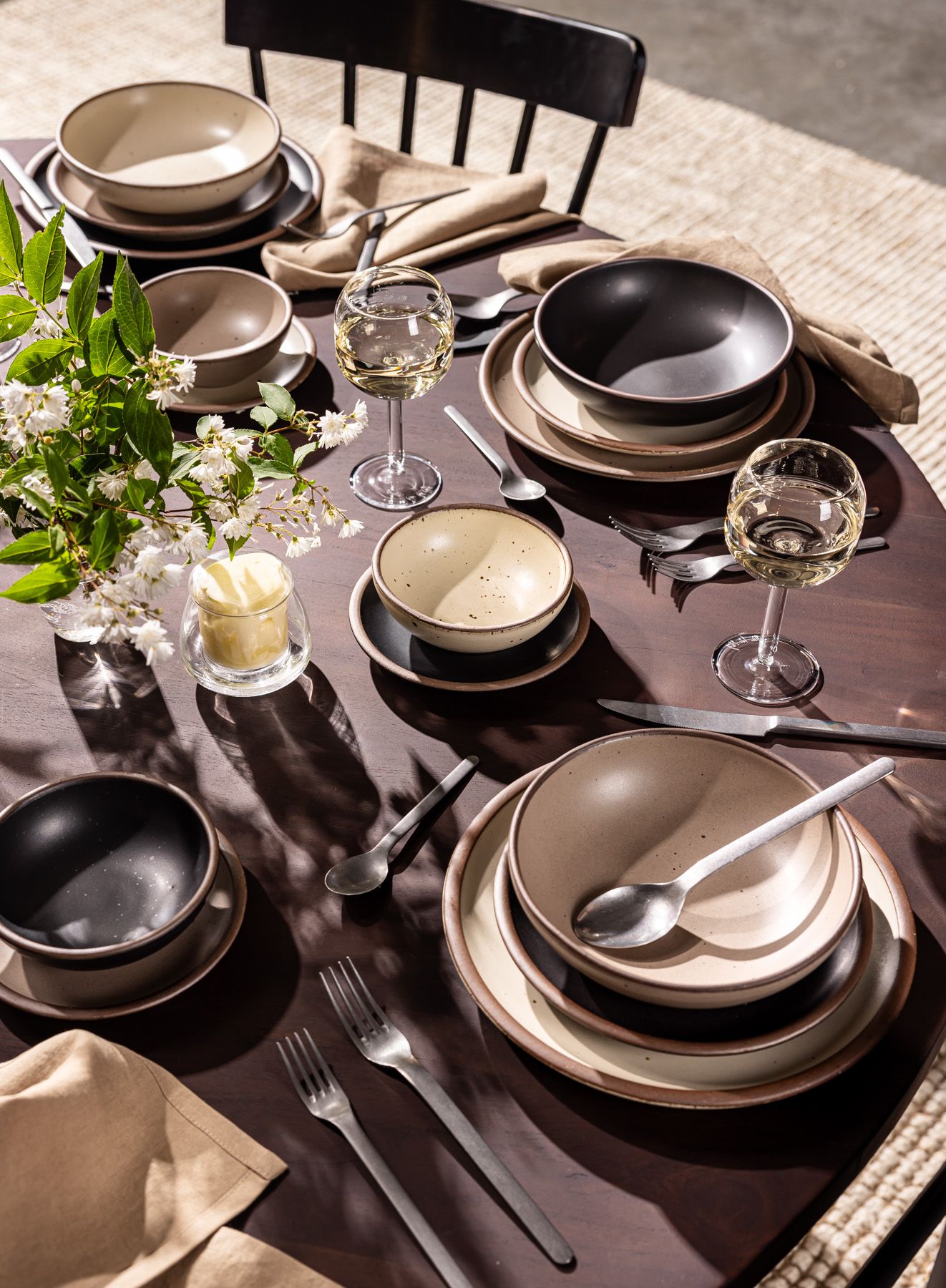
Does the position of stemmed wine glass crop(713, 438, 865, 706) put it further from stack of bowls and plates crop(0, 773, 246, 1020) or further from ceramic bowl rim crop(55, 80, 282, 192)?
ceramic bowl rim crop(55, 80, 282, 192)

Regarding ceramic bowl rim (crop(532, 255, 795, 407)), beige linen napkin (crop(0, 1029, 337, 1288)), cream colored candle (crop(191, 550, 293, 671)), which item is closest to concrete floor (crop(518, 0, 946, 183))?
ceramic bowl rim (crop(532, 255, 795, 407))

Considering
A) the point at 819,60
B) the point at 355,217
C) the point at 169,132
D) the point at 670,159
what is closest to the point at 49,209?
the point at 169,132

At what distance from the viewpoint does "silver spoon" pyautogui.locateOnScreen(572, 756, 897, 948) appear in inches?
33.3

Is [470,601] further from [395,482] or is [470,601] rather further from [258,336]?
[258,336]

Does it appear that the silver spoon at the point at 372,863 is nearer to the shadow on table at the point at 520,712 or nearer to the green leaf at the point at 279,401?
the shadow on table at the point at 520,712

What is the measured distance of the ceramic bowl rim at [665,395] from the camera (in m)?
1.23

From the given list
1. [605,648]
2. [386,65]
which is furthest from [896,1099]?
[386,65]

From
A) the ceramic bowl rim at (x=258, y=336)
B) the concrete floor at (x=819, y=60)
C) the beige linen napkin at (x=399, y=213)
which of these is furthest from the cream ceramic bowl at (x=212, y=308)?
the concrete floor at (x=819, y=60)

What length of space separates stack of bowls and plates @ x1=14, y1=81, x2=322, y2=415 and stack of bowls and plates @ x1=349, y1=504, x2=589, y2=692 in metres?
0.31

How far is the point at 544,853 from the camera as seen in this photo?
88 cm

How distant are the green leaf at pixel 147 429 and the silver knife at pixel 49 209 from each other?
0.69m

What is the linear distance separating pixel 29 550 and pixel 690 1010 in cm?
54

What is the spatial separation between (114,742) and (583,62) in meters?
1.27

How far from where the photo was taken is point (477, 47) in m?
1.83
